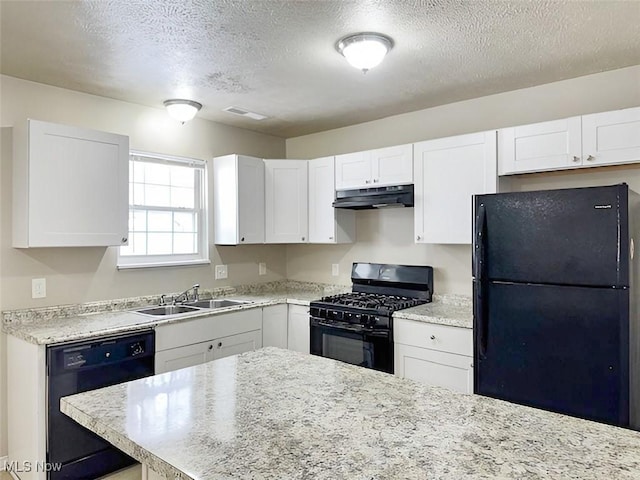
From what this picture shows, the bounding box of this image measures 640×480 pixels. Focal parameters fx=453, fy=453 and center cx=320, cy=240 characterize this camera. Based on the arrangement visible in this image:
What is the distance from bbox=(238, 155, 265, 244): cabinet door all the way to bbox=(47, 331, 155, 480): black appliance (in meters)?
1.36

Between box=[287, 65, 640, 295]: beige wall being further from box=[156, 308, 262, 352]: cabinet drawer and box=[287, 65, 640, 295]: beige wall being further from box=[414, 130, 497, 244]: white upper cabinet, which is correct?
box=[156, 308, 262, 352]: cabinet drawer

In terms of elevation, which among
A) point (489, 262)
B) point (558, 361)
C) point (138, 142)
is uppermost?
point (138, 142)

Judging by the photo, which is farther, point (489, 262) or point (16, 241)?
point (16, 241)

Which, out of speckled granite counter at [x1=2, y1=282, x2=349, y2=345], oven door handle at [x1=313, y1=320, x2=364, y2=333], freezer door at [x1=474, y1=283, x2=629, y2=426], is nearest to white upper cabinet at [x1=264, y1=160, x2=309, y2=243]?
speckled granite counter at [x1=2, y1=282, x2=349, y2=345]

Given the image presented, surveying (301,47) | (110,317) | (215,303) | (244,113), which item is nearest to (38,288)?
(110,317)

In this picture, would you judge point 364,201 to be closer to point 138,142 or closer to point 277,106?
point 277,106

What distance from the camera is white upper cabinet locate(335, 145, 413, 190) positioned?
354 cm

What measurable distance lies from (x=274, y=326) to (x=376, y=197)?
137cm

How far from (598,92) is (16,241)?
385 cm

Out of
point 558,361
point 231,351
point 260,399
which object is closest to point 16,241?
point 231,351

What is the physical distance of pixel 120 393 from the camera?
5.18 ft

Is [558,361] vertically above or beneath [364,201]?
beneath

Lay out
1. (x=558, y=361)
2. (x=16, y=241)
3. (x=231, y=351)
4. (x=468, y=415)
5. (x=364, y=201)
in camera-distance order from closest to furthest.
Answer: (x=468, y=415) < (x=558, y=361) < (x=16, y=241) < (x=231, y=351) < (x=364, y=201)

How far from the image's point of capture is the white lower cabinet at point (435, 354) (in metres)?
2.90
